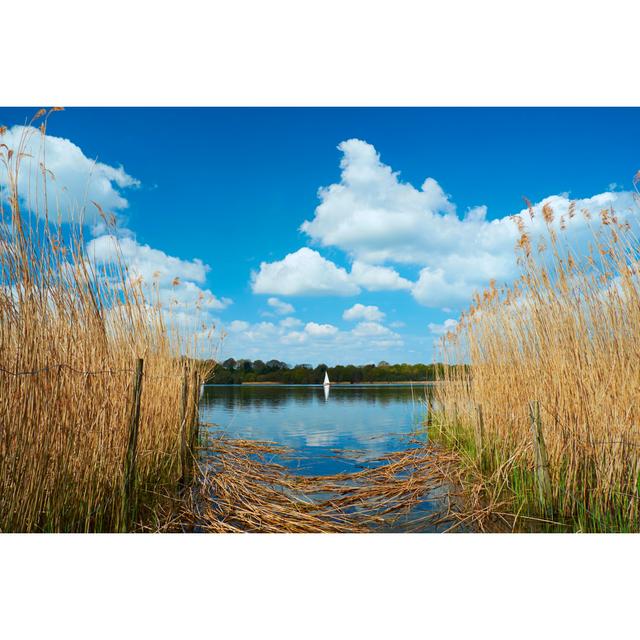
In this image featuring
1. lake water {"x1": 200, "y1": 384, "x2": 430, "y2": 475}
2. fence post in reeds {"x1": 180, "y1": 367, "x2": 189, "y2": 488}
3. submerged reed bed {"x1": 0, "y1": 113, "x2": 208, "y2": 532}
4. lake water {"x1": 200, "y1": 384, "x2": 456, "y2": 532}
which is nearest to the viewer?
submerged reed bed {"x1": 0, "y1": 113, "x2": 208, "y2": 532}

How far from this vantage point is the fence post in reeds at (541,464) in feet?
8.75

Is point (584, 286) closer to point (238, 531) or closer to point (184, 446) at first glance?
point (238, 531)

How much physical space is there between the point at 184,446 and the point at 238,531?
1.18 meters

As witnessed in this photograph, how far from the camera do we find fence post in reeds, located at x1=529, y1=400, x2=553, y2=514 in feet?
8.75

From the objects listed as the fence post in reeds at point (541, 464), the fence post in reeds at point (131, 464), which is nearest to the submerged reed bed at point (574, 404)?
the fence post in reeds at point (541, 464)

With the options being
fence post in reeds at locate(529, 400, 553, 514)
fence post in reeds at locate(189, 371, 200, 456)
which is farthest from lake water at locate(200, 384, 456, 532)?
fence post in reeds at locate(189, 371, 200, 456)

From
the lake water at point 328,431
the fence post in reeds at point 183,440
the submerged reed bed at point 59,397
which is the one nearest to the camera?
the submerged reed bed at point 59,397

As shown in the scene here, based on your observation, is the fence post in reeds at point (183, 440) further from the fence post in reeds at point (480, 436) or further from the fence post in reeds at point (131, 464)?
the fence post in reeds at point (480, 436)

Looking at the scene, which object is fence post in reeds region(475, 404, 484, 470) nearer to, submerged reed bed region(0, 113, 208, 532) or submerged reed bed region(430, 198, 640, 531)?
submerged reed bed region(430, 198, 640, 531)

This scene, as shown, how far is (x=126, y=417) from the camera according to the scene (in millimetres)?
2580

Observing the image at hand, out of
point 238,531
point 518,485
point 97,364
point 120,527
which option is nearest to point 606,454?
point 518,485

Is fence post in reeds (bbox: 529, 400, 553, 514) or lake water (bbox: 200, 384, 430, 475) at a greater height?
fence post in reeds (bbox: 529, 400, 553, 514)

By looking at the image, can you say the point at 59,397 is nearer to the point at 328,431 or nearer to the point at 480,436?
the point at 480,436

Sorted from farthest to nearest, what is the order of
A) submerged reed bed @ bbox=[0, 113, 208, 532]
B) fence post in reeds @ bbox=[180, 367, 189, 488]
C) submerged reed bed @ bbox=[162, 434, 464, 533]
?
1. fence post in reeds @ bbox=[180, 367, 189, 488]
2. submerged reed bed @ bbox=[162, 434, 464, 533]
3. submerged reed bed @ bbox=[0, 113, 208, 532]
